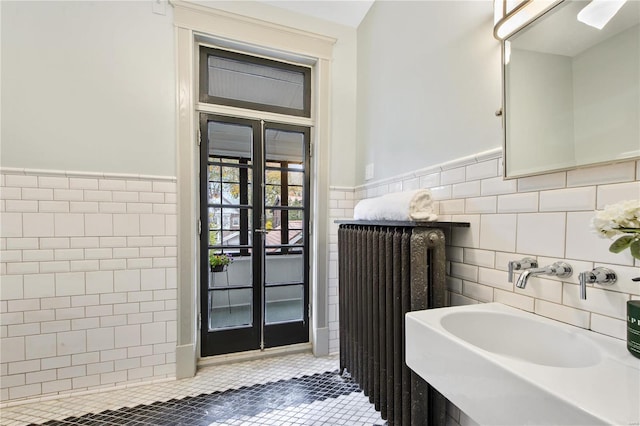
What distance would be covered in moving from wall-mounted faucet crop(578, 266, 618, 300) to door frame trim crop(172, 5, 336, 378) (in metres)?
1.57

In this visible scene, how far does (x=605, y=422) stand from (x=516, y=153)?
2.64 feet

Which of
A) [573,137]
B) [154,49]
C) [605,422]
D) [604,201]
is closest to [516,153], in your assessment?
[573,137]

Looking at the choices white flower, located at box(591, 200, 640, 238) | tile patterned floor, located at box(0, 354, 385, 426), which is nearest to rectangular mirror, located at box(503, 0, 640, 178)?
white flower, located at box(591, 200, 640, 238)

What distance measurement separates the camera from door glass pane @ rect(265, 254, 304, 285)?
214cm

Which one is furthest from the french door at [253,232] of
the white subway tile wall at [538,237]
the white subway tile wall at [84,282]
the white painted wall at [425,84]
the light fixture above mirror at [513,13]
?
the light fixture above mirror at [513,13]

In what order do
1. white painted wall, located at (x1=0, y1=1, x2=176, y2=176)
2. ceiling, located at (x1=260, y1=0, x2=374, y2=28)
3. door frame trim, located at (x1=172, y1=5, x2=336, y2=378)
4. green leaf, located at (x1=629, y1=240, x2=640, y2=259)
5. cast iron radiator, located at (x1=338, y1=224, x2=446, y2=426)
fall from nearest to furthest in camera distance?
green leaf, located at (x1=629, y1=240, x2=640, y2=259), cast iron radiator, located at (x1=338, y1=224, x2=446, y2=426), white painted wall, located at (x1=0, y1=1, x2=176, y2=176), door frame trim, located at (x1=172, y1=5, x2=336, y2=378), ceiling, located at (x1=260, y1=0, x2=374, y2=28)

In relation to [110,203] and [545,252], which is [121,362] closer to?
[110,203]

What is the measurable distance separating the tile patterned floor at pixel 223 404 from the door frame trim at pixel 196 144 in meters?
0.22

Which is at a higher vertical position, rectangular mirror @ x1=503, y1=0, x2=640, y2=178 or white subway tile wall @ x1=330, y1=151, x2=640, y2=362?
rectangular mirror @ x1=503, y1=0, x2=640, y2=178

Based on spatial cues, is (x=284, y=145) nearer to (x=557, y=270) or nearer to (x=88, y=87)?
(x=88, y=87)

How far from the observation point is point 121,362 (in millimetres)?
1729

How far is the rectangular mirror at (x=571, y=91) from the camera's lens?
0.71m

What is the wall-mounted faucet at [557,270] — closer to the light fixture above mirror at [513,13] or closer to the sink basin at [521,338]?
the sink basin at [521,338]

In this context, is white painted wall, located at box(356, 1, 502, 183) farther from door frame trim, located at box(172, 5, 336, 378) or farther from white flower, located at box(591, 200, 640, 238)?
white flower, located at box(591, 200, 640, 238)
